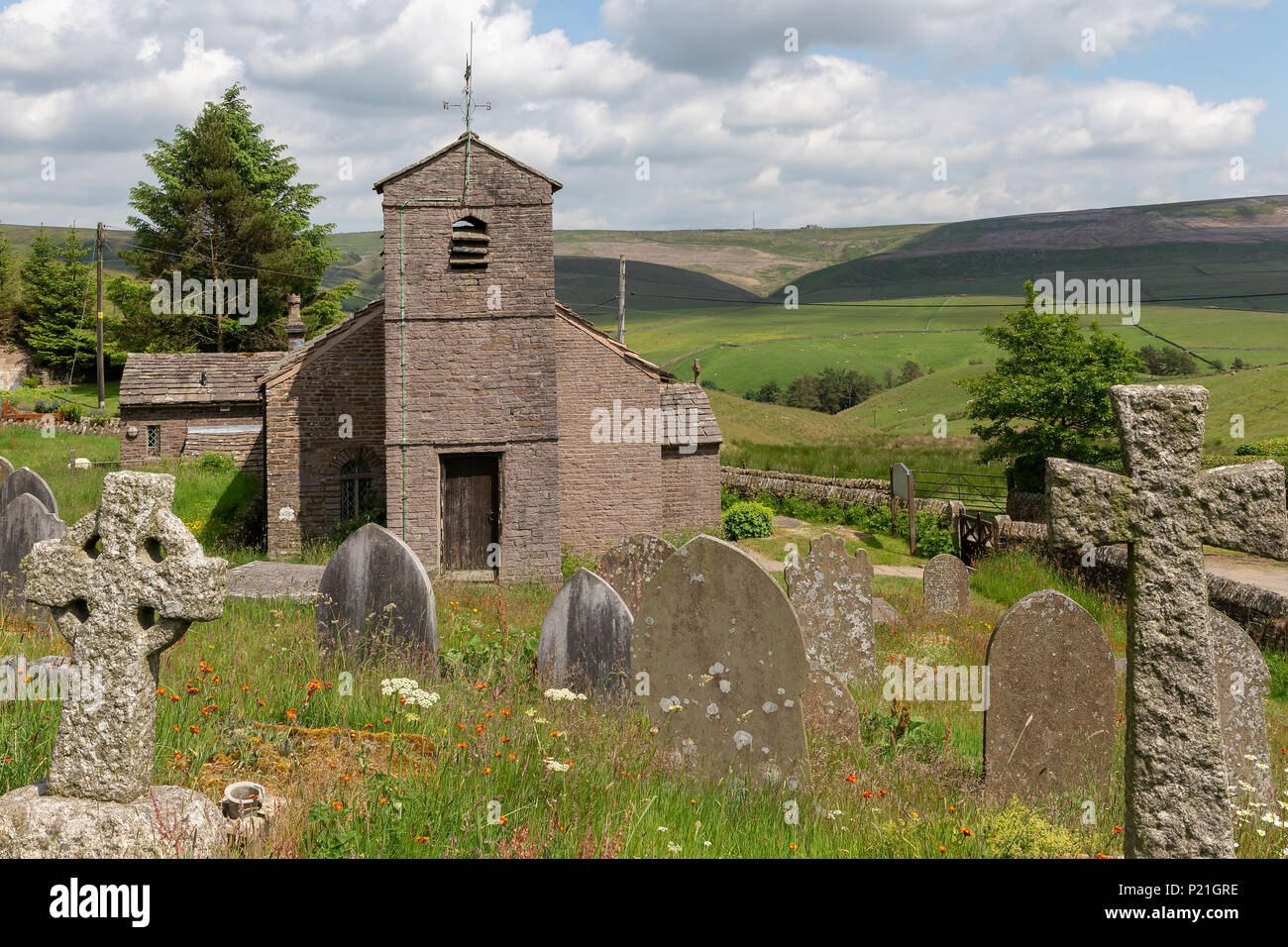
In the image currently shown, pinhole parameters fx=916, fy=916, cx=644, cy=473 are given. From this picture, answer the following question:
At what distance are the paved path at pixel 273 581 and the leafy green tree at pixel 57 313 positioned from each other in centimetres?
4719

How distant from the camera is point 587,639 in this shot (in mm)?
8047

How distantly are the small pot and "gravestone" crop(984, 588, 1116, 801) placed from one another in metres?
4.71

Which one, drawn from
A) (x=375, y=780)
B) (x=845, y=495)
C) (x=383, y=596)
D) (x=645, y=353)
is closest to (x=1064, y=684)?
(x=375, y=780)

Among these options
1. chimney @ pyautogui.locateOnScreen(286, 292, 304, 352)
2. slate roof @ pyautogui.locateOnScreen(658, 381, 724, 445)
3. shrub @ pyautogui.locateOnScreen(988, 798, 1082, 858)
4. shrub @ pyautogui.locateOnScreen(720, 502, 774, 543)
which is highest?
chimney @ pyautogui.locateOnScreen(286, 292, 304, 352)

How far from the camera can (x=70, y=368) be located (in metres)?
53.9

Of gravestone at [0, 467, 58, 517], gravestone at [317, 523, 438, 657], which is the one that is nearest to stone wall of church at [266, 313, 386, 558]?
gravestone at [0, 467, 58, 517]

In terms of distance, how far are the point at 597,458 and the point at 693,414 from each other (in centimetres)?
415

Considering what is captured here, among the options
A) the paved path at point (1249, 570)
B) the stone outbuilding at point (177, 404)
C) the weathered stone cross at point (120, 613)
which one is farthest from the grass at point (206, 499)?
the paved path at point (1249, 570)

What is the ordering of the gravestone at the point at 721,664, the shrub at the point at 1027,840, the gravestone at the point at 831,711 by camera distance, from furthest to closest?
1. the gravestone at the point at 831,711
2. the gravestone at the point at 721,664
3. the shrub at the point at 1027,840

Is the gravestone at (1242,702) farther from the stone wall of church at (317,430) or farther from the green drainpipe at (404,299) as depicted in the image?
the stone wall of church at (317,430)

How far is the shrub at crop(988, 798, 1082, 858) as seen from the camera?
4.49 m

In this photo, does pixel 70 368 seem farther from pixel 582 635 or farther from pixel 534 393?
pixel 582 635

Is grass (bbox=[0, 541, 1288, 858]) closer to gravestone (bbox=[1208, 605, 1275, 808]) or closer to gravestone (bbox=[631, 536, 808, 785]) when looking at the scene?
gravestone (bbox=[631, 536, 808, 785])

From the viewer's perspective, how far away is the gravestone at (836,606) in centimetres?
1047
